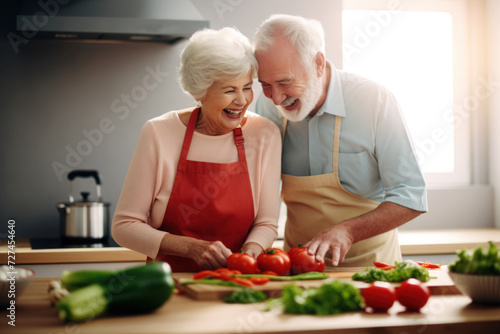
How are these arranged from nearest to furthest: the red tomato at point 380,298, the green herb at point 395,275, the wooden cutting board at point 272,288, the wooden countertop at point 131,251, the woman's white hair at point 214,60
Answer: the red tomato at point 380,298 < the wooden cutting board at point 272,288 < the green herb at point 395,275 < the woman's white hair at point 214,60 < the wooden countertop at point 131,251

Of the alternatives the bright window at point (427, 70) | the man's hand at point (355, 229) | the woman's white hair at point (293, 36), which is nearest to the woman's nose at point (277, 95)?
the woman's white hair at point (293, 36)

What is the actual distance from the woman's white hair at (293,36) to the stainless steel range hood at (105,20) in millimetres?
949

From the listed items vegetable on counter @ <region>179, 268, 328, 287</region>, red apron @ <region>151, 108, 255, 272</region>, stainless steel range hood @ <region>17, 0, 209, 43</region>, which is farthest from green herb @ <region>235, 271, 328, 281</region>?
stainless steel range hood @ <region>17, 0, 209, 43</region>

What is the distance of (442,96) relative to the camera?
337 cm

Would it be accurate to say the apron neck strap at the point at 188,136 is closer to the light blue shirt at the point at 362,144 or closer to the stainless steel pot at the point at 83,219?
the light blue shirt at the point at 362,144

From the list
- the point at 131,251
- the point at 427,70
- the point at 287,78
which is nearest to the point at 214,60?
the point at 287,78

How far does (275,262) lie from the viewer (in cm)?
147

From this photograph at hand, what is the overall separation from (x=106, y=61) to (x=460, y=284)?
231 cm

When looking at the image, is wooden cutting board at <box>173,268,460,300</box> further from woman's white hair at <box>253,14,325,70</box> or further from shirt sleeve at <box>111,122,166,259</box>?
woman's white hair at <box>253,14,325,70</box>

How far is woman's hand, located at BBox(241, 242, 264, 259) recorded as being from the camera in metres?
1.64

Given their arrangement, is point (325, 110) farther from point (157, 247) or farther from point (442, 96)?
point (442, 96)

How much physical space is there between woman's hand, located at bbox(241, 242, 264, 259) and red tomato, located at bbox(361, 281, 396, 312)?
21.7 inches

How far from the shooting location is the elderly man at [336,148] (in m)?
1.71

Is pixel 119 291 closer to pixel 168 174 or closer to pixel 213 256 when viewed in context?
pixel 213 256
